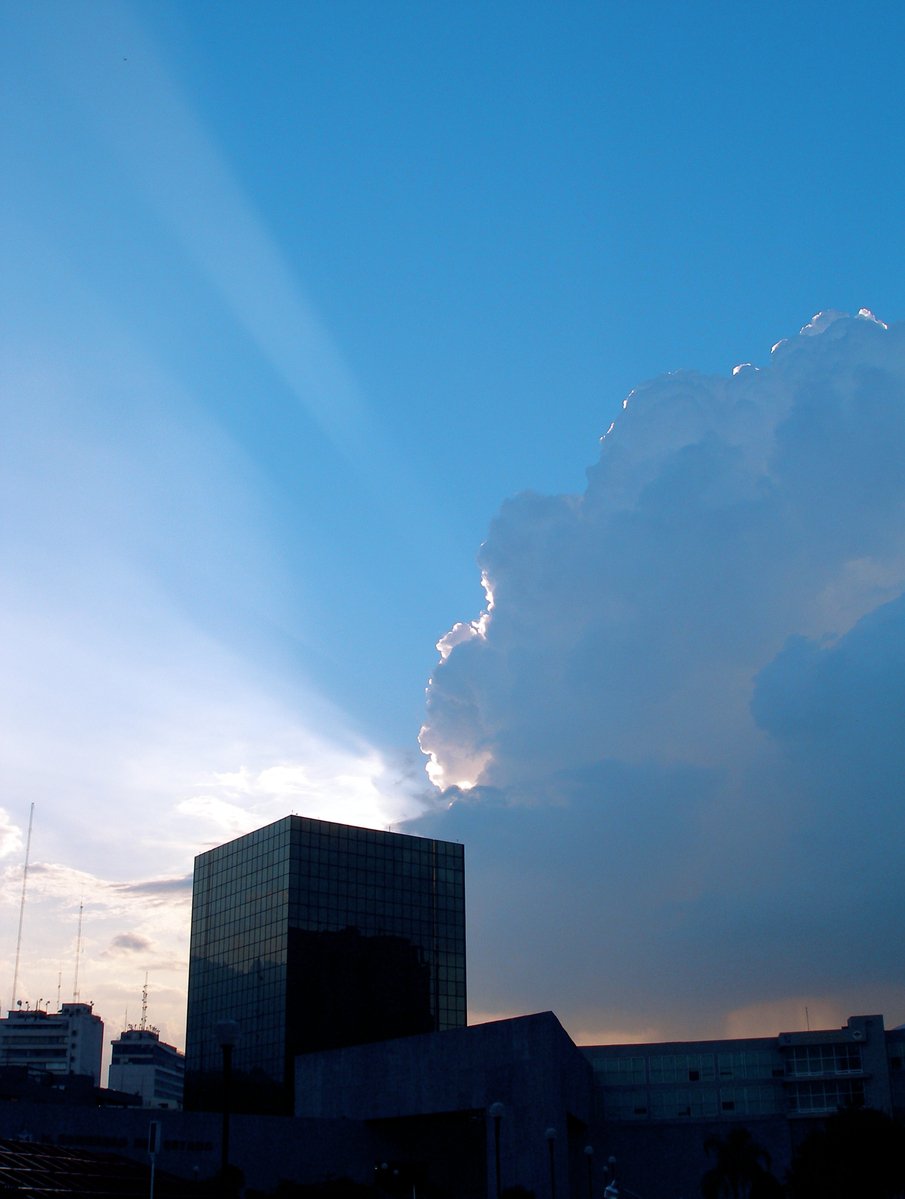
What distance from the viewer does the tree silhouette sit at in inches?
3885

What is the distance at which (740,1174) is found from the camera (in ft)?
325

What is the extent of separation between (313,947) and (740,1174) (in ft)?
204

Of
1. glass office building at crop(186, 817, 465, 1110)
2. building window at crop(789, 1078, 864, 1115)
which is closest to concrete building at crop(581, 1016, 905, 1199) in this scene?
building window at crop(789, 1078, 864, 1115)

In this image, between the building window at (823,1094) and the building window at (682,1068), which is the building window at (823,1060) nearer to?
the building window at (823,1094)

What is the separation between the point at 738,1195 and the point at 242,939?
72.9 meters

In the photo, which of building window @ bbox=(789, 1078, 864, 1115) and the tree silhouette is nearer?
the tree silhouette

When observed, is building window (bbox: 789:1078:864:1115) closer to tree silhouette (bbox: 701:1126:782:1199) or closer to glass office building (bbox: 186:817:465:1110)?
tree silhouette (bbox: 701:1126:782:1199)

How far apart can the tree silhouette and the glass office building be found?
54946 mm

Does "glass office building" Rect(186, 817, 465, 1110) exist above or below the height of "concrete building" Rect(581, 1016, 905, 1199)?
above

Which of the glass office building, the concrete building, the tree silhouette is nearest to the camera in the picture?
the tree silhouette

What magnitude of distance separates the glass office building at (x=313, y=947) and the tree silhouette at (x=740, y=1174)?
5495 cm

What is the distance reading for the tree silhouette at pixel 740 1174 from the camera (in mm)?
98688

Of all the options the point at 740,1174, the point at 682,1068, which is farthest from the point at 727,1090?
the point at 740,1174

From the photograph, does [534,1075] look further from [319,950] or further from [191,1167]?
[319,950]
